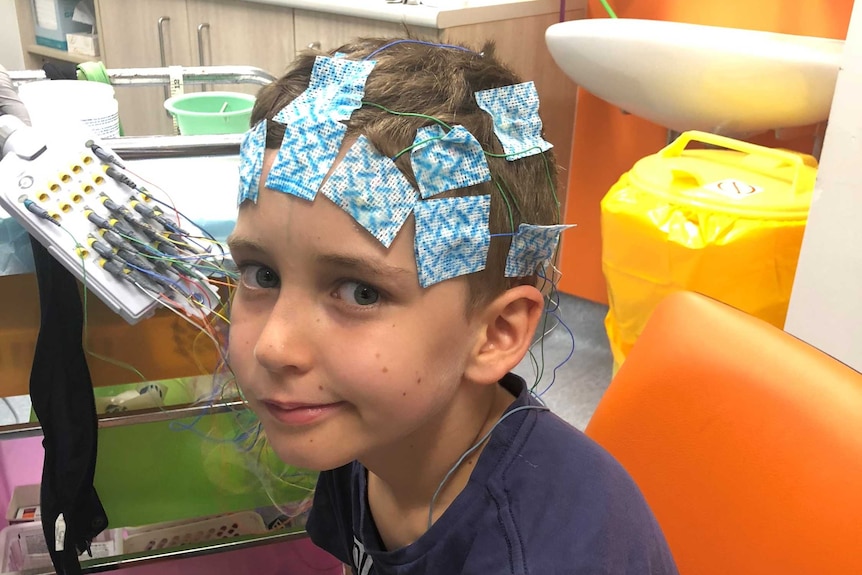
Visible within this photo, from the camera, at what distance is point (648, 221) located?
1.80 meters

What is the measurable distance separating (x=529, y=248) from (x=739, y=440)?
0.27 metres

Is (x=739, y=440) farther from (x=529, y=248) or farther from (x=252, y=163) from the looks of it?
(x=252, y=163)

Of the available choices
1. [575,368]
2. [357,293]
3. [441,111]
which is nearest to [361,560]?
[357,293]

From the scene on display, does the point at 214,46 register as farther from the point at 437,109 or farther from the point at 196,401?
the point at 437,109

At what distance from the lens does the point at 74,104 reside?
1.08 meters

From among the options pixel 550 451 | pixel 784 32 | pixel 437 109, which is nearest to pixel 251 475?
pixel 550 451

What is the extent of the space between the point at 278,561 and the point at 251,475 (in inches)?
10.7

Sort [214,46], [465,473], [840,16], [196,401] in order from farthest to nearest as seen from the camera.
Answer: [214,46] < [840,16] < [196,401] < [465,473]

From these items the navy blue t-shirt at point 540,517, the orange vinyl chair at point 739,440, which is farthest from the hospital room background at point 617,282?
the navy blue t-shirt at point 540,517

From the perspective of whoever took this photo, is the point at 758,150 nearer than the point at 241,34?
Yes

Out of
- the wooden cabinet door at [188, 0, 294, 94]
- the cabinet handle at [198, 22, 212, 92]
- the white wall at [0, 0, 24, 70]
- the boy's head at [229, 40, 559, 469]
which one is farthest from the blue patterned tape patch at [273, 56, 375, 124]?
the white wall at [0, 0, 24, 70]

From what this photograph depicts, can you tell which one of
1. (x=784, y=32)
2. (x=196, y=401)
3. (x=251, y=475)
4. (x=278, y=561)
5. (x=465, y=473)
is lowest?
(x=278, y=561)

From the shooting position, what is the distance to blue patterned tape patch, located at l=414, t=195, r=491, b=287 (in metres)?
0.66

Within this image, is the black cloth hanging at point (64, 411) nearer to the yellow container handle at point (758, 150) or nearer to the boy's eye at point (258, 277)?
the boy's eye at point (258, 277)
